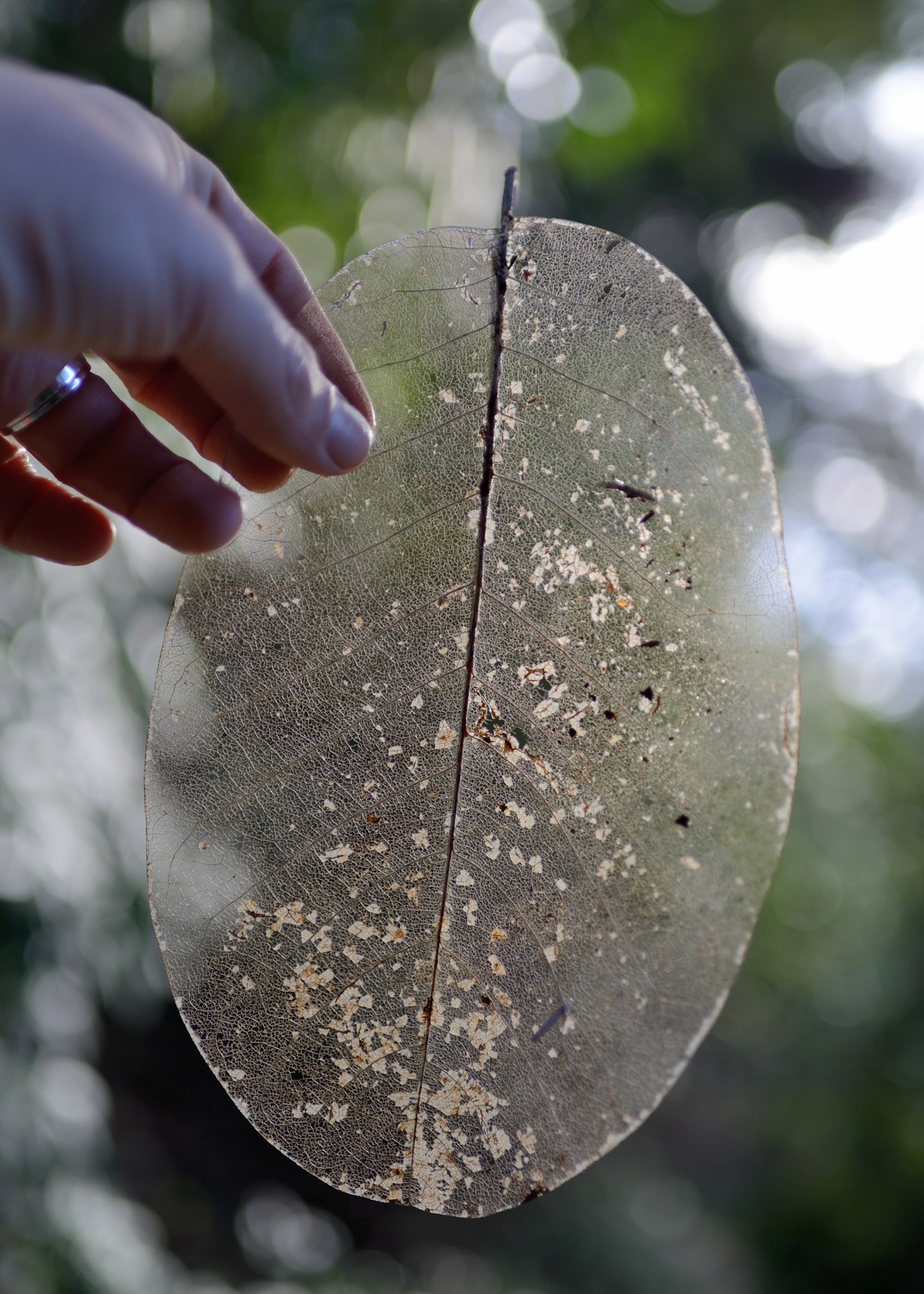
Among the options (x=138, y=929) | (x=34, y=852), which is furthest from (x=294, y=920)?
(x=138, y=929)

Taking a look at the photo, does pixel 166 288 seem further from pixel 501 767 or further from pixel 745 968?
pixel 745 968

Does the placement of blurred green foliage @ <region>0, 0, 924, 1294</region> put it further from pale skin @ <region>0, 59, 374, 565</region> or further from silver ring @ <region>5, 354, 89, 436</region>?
pale skin @ <region>0, 59, 374, 565</region>

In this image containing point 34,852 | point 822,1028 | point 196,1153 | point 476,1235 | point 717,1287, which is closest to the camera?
point 34,852

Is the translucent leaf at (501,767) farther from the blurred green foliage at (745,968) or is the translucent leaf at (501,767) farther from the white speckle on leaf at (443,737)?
the blurred green foliage at (745,968)

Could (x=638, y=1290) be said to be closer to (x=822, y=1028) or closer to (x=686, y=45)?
(x=822, y=1028)

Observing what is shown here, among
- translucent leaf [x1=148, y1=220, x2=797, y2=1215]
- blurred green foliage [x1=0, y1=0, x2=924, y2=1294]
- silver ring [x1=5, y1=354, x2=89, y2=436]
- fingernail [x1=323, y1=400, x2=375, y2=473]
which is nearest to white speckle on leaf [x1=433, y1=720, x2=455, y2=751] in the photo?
translucent leaf [x1=148, y1=220, x2=797, y2=1215]

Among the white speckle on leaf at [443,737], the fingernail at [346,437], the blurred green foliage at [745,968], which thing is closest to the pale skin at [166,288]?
the fingernail at [346,437]

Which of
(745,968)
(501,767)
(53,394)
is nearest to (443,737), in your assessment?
(501,767)
